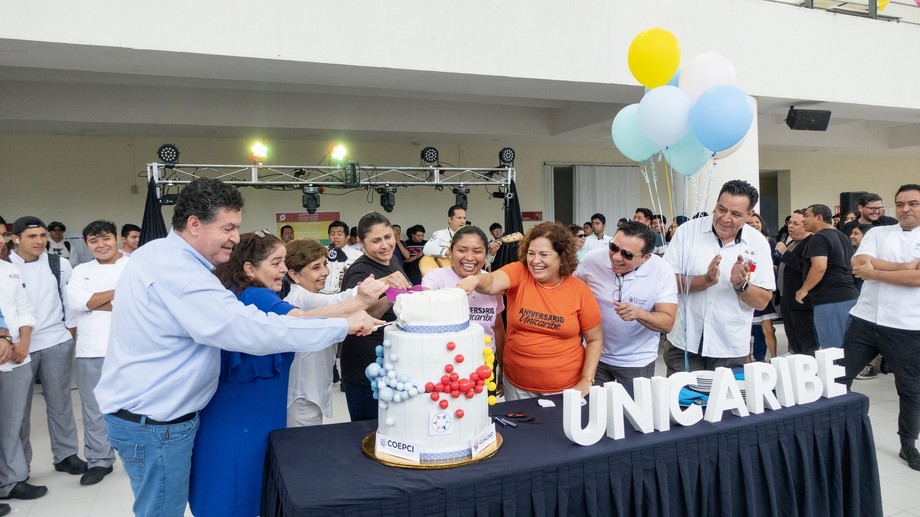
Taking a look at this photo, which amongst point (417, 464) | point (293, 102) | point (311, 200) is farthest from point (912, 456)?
point (293, 102)

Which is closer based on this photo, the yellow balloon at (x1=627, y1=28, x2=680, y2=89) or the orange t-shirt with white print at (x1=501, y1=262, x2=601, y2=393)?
the orange t-shirt with white print at (x1=501, y1=262, x2=601, y2=393)

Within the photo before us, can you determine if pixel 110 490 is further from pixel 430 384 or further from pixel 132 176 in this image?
pixel 132 176

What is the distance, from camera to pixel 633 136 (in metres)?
3.04

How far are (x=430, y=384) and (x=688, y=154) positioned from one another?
6.67ft

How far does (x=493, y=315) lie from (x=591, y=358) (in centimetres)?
45

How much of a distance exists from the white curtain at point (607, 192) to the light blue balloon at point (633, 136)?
796 centimetres

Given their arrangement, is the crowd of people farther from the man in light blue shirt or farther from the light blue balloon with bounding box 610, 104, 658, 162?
the light blue balloon with bounding box 610, 104, 658, 162

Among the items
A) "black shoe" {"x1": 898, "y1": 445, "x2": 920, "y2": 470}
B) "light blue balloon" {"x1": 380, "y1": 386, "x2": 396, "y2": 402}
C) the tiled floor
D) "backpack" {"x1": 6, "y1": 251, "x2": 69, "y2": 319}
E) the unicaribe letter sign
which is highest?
"backpack" {"x1": 6, "y1": 251, "x2": 69, "y2": 319}

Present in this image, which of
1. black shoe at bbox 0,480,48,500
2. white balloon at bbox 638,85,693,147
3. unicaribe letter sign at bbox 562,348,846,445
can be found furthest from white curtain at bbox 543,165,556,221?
black shoe at bbox 0,480,48,500

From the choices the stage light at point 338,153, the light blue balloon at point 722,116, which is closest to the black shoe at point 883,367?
A: the light blue balloon at point 722,116

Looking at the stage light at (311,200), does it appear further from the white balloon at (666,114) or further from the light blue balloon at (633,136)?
the white balloon at (666,114)

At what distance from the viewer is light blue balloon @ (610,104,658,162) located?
3020mm

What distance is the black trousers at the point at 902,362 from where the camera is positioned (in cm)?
315

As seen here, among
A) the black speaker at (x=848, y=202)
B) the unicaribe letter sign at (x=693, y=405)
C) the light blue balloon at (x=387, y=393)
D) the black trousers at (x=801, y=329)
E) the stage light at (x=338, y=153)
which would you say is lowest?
the black trousers at (x=801, y=329)
